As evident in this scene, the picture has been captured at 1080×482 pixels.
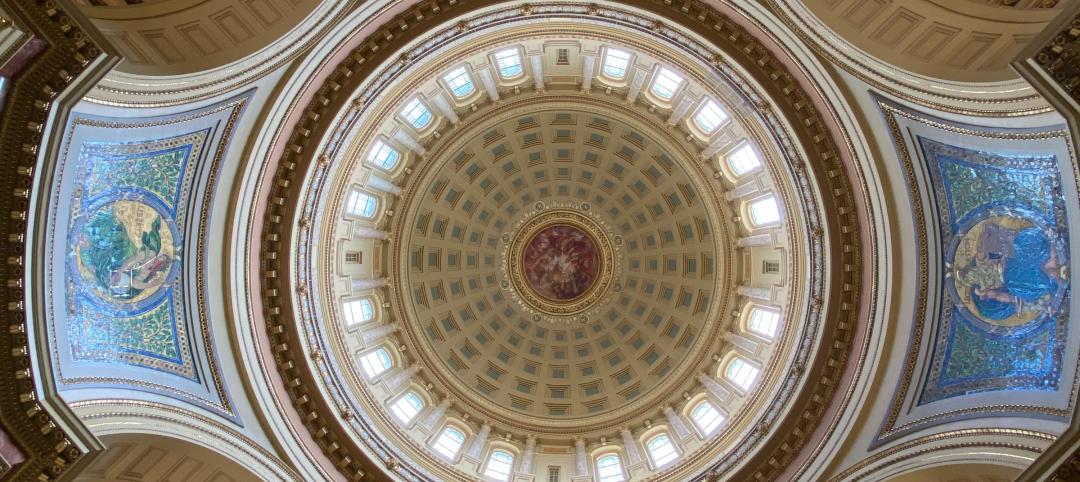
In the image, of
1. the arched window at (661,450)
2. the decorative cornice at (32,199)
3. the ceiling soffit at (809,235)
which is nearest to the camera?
the decorative cornice at (32,199)

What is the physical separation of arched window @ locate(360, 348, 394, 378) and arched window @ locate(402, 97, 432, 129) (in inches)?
410

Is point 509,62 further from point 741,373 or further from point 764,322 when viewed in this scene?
point 741,373

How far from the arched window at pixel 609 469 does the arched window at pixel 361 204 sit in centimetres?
1530

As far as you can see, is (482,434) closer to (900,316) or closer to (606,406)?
(606,406)

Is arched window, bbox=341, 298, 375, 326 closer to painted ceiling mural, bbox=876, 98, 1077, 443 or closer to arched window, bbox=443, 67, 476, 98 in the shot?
arched window, bbox=443, 67, 476, 98

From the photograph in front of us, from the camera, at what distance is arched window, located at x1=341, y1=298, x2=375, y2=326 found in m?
24.9

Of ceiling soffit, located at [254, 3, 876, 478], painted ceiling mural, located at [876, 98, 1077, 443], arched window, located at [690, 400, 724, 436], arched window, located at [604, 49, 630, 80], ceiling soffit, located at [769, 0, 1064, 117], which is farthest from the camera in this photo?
arched window, located at [690, 400, 724, 436]

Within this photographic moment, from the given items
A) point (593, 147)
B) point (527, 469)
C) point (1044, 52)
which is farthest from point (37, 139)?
point (593, 147)

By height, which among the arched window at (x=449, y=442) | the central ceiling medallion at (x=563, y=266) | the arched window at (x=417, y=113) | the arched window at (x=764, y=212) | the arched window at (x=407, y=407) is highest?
the arched window at (x=417, y=113)

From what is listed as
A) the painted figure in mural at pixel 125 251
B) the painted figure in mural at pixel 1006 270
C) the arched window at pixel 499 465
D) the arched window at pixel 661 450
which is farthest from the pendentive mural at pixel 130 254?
the painted figure in mural at pixel 1006 270

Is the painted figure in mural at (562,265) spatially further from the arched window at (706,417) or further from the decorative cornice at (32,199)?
the decorative cornice at (32,199)

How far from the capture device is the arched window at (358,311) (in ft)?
81.8

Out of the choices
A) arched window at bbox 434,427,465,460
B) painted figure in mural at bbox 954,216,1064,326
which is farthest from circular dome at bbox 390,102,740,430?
painted figure in mural at bbox 954,216,1064,326

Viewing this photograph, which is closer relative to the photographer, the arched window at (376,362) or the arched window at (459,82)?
the arched window at (459,82)
